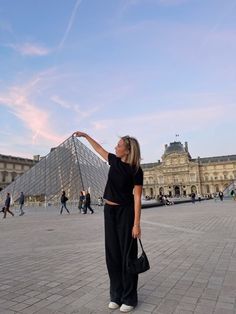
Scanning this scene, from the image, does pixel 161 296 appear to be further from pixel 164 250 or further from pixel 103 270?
pixel 164 250

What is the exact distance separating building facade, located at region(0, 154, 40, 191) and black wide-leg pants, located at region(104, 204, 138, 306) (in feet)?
251

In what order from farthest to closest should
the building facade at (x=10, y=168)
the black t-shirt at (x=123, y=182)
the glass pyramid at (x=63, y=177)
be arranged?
1. the building facade at (x=10, y=168)
2. the glass pyramid at (x=63, y=177)
3. the black t-shirt at (x=123, y=182)

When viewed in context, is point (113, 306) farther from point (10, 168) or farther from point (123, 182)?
point (10, 168)

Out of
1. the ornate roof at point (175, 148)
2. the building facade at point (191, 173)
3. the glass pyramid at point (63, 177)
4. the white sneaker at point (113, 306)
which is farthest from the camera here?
the ornate roof at point (175, 148)

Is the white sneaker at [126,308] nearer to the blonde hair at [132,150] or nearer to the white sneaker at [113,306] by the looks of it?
the white sneaker at [113,306]

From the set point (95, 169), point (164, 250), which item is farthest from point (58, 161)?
point (164, 250)

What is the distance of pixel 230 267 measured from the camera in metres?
4.45

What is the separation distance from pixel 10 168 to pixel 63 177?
55.4 m

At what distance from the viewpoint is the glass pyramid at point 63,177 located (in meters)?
26.7

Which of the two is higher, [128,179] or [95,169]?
[95,169]

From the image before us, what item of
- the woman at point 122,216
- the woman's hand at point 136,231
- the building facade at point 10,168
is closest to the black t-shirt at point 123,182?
the woman at point 122,216

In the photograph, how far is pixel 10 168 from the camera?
77.9 m

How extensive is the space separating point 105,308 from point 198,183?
109 m

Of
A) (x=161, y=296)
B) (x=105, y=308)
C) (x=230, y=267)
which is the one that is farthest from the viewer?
(x=230, y=267)
